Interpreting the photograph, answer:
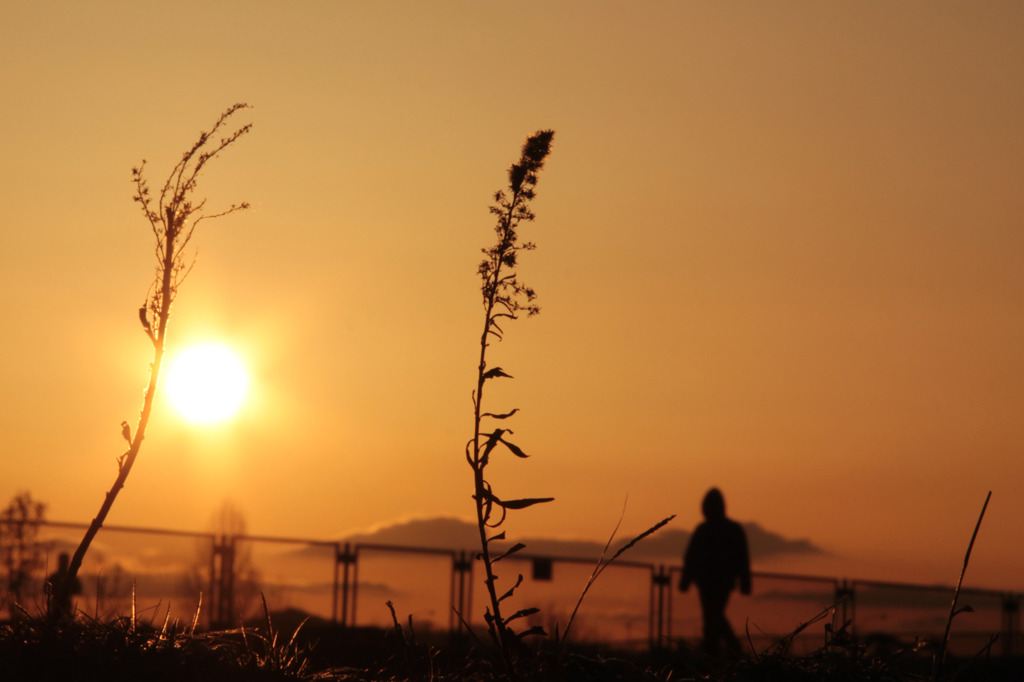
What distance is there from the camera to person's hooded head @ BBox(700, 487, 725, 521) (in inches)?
545

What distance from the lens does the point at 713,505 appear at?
13867 mm

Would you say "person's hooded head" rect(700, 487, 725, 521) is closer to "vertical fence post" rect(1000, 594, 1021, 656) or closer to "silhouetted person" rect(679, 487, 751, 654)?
"silhouetted person" rect(679, 487, 751, 654)

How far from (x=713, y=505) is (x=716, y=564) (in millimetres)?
637

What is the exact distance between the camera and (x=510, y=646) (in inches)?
209

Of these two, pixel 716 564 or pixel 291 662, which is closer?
pixel 291 662

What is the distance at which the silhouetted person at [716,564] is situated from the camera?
13.5 m

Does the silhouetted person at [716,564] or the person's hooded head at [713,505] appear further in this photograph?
the person's hooded head at [713,505]

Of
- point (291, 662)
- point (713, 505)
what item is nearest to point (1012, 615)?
point (713, 505)

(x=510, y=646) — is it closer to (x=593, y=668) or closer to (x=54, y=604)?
(x=593, y=668)

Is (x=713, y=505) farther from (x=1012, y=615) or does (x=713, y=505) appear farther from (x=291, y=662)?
(x=1012, y=615)

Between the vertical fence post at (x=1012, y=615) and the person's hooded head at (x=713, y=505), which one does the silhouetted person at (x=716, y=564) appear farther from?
the vertical fence post at (x=1012, y=615)

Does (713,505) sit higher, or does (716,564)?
(713,505)

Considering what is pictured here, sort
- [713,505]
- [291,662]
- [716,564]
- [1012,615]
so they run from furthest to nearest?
[1012,615]
[713,505]
[716,564]
[291,662]

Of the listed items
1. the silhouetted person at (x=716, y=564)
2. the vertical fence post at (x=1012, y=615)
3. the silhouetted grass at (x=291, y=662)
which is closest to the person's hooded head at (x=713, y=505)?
the silhouetted person at (x=716, y=564)
